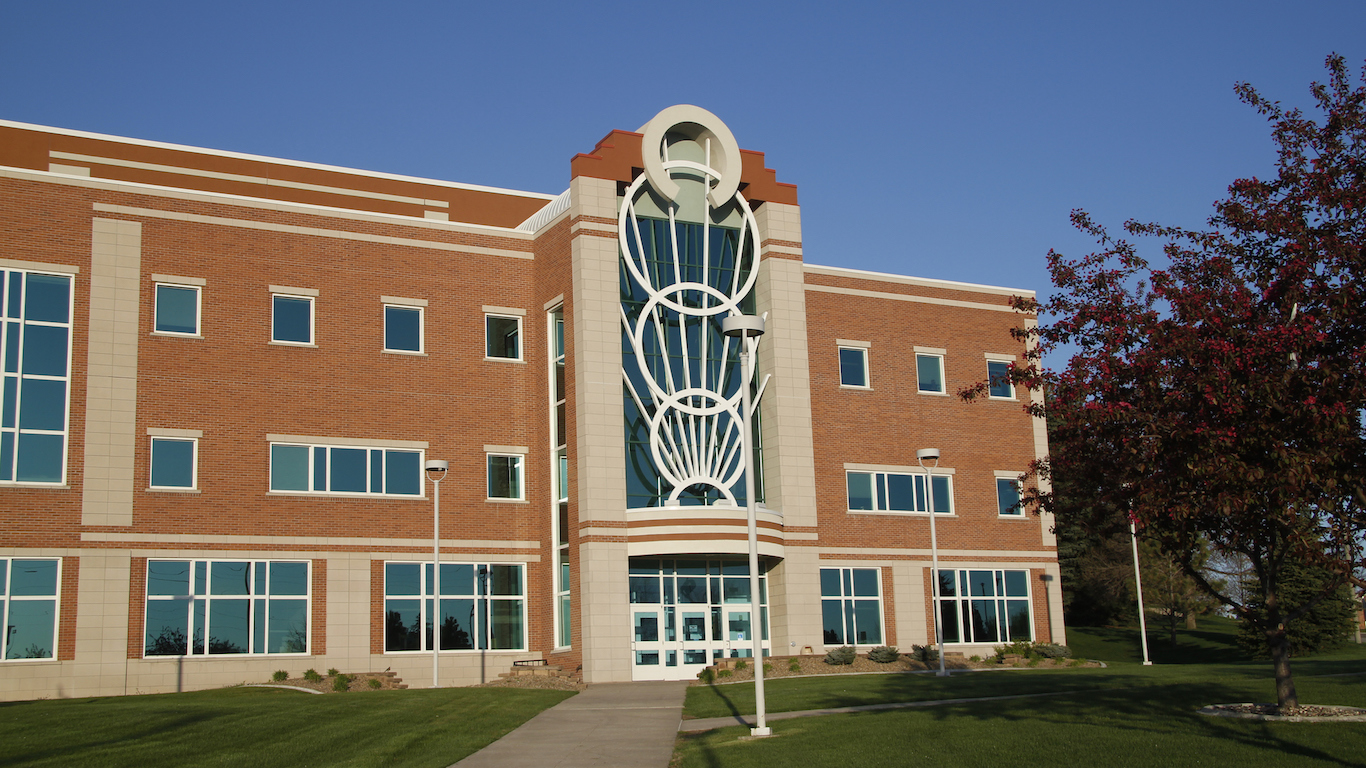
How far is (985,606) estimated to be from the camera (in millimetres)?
46562

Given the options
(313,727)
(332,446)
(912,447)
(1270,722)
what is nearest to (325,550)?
(332,446)

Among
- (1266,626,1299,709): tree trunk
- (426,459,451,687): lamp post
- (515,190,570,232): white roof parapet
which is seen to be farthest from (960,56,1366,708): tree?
(515,190,570,232): white roof parapet

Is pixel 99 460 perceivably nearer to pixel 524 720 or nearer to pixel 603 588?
pixel 603 588

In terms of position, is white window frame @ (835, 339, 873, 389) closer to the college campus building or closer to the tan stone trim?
the college campus building

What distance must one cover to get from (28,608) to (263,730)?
15901mm

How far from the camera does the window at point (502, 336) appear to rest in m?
41.3

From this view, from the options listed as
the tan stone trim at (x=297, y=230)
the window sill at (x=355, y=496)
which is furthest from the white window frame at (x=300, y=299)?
the window sill at (x=355, y=496)

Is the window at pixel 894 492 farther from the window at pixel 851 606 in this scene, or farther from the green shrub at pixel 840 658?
the green shrub at pixel 840 658

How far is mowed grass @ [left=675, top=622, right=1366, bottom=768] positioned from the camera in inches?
646

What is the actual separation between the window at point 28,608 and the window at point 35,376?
2416mm

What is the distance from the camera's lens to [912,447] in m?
46.7

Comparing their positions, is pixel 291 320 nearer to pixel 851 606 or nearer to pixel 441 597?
pixel 441 597

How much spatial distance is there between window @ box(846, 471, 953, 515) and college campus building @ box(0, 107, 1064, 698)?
0.48 ft

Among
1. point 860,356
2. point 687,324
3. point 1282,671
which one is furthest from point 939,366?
point 1282,671
